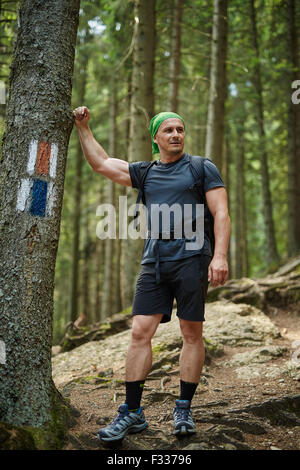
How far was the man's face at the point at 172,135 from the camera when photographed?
3602 millimetres

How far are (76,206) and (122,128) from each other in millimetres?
3699

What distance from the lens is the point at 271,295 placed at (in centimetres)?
825

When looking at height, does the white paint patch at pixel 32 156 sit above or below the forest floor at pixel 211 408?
above

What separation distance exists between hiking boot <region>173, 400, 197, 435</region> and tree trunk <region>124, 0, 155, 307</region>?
15.8 ft

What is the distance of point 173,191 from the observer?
3488 millimetres

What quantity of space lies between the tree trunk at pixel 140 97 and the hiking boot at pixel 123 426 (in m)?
4.91

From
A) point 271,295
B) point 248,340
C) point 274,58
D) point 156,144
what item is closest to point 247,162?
point 274,58

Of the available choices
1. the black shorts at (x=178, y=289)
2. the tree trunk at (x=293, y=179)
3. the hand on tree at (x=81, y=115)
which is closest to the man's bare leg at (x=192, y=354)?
the black shorts at (x=178, y=289)

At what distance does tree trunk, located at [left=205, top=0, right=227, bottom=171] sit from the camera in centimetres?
851

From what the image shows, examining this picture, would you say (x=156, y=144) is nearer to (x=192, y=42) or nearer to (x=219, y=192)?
(x=219, y=192)

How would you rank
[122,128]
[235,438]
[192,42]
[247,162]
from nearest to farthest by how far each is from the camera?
[235,438]
[192,42]
[122,128]
[247,162]

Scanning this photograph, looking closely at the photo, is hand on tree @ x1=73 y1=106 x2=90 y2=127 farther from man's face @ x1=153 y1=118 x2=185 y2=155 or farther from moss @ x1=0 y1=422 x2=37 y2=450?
moss @ x1=0 y1=422 x2=37 y2=450

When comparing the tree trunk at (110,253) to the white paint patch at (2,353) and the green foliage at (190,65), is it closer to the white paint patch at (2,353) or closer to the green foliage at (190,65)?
the green foliage at (190,65)

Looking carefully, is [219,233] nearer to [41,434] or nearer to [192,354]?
[192,354]
